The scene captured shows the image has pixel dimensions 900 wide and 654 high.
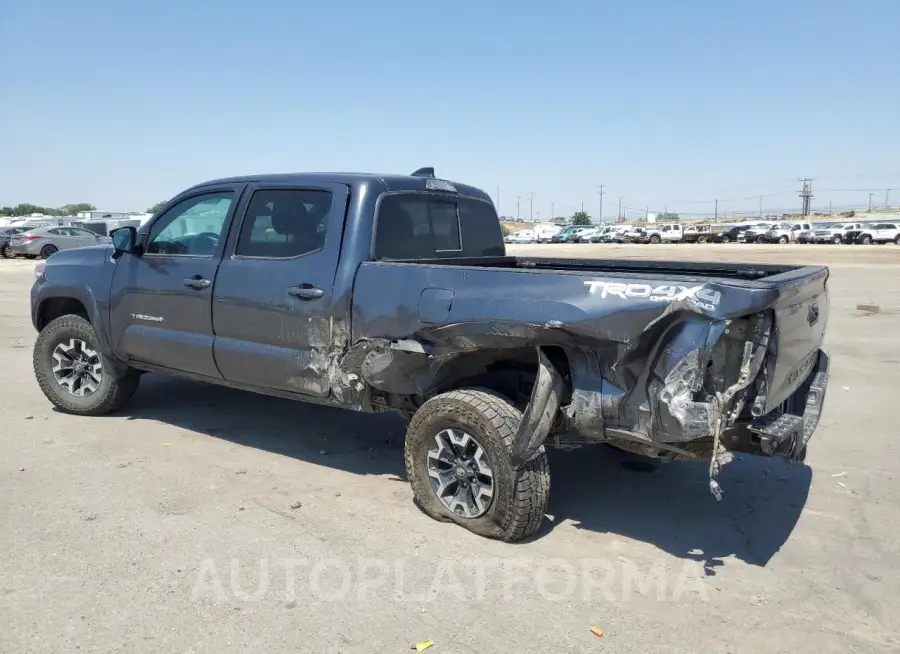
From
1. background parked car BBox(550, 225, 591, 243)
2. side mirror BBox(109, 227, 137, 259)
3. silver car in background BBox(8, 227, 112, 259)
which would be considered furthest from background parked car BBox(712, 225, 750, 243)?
side mirror BBox(109, 227, 137, 259)

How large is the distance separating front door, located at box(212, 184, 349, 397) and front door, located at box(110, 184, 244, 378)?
15 cm

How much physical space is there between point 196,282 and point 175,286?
0.27m

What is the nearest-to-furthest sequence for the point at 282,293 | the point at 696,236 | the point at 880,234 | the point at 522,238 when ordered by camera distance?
the point at 282,293
the point at 880,234
the point at 696,236
the point at 522,238

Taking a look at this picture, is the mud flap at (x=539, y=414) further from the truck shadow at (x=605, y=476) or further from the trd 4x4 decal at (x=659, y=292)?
the truck shadow at (x=605, y=476)

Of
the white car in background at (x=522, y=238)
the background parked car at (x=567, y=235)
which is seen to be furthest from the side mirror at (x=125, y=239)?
the white car in background at (x=522, y=238)

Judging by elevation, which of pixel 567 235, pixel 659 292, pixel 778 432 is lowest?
pixel 567 235

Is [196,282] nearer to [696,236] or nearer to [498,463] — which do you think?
[498,463]

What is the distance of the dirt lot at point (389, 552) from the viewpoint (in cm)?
314

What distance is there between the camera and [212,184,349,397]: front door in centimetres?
460

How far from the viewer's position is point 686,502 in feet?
15.2

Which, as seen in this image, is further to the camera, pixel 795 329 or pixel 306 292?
pixel 306 292

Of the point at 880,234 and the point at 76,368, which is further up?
the point at 76,368

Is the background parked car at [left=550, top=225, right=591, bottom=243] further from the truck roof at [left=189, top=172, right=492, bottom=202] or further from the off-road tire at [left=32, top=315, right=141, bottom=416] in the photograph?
the truck roof at [left=189, top=172, right=492, bottom=202]
